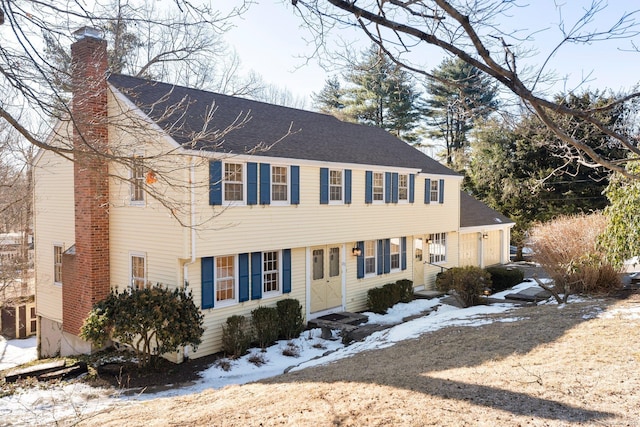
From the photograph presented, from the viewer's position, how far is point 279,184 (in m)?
13.5

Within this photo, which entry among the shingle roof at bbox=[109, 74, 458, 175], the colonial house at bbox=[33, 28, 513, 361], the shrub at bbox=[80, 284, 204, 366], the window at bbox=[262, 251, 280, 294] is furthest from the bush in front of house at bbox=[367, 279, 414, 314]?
the shrub at bbox=[80, 284, 204, 366]

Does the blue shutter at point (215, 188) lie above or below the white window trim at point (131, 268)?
above

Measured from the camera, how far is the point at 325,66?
578cm

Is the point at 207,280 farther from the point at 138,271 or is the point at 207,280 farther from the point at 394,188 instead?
the point at 394,188

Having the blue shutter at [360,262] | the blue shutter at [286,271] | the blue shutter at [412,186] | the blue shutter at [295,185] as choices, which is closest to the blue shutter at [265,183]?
the blue shutter at [295,185]

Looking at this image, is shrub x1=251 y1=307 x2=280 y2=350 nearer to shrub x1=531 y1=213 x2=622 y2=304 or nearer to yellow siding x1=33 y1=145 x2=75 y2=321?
yellow siding x1=33 y1=145 x2=75 y2=321

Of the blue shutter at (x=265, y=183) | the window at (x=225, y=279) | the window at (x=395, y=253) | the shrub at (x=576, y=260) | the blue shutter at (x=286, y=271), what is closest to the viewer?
the window at (x=225, y=279)

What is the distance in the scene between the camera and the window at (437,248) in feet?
67.7

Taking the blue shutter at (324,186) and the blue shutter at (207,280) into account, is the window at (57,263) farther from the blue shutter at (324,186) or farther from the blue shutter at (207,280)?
the blue shutter at (324,186)

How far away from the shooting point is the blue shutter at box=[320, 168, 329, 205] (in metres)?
14.8

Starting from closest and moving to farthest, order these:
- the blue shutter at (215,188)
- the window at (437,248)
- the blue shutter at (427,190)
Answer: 1. the blue shutter at (215,188)
2. the blue shutter at (427,190)
3. the window at (437,248)

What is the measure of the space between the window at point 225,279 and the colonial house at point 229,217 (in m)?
0.03

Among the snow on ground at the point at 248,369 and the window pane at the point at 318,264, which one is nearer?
the snow on ground at the point at 248,369

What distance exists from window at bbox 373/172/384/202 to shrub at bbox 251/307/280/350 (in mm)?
6340
